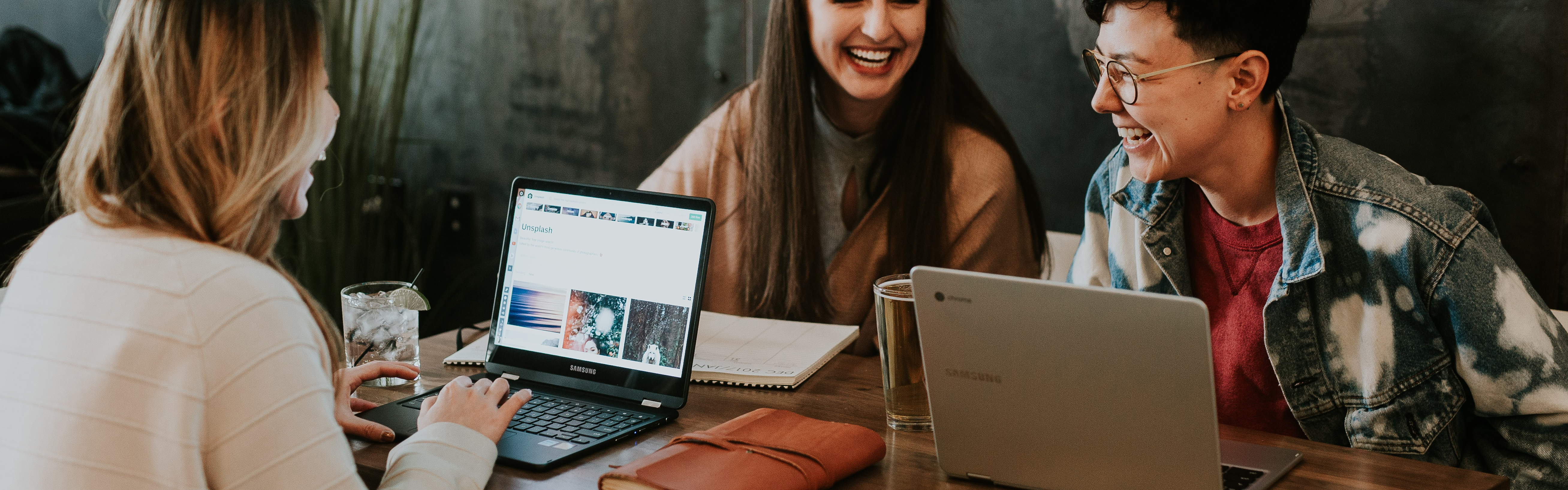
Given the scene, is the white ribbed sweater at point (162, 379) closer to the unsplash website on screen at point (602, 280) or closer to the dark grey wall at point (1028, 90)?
the unsplash website on screen at point (602, 280)

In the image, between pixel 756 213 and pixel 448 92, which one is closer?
pixel 756 213

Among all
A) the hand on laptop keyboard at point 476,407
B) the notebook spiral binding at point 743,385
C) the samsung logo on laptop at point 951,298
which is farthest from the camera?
the notebook spiral binding at point 743,385

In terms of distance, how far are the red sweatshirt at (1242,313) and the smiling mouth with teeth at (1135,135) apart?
6.2 inches

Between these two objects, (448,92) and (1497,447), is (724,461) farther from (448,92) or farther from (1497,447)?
(448,92)

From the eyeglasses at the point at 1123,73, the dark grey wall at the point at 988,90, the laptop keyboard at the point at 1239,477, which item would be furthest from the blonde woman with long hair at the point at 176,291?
the dark grey wall at the point at 988,90

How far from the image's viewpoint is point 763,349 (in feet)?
4.95

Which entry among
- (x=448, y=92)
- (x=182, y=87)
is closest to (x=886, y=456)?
(x=182, y=87)

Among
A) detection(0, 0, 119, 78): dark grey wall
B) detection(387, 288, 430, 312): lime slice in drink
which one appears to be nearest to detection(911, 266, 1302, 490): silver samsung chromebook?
detection(387, 288, 430, 312): lime slice in drink

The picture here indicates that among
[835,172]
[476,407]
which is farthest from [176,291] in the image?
[835,172]

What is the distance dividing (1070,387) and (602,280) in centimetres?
61

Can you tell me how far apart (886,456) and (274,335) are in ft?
2.03

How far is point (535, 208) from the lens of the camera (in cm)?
140

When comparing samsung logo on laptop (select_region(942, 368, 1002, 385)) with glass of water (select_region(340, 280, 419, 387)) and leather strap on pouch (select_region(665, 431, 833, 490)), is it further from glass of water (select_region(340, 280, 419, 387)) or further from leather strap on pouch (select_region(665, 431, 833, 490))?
glass of water (select_region(340, 280, 419, 387))

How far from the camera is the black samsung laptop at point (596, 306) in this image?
1298 millimetres
